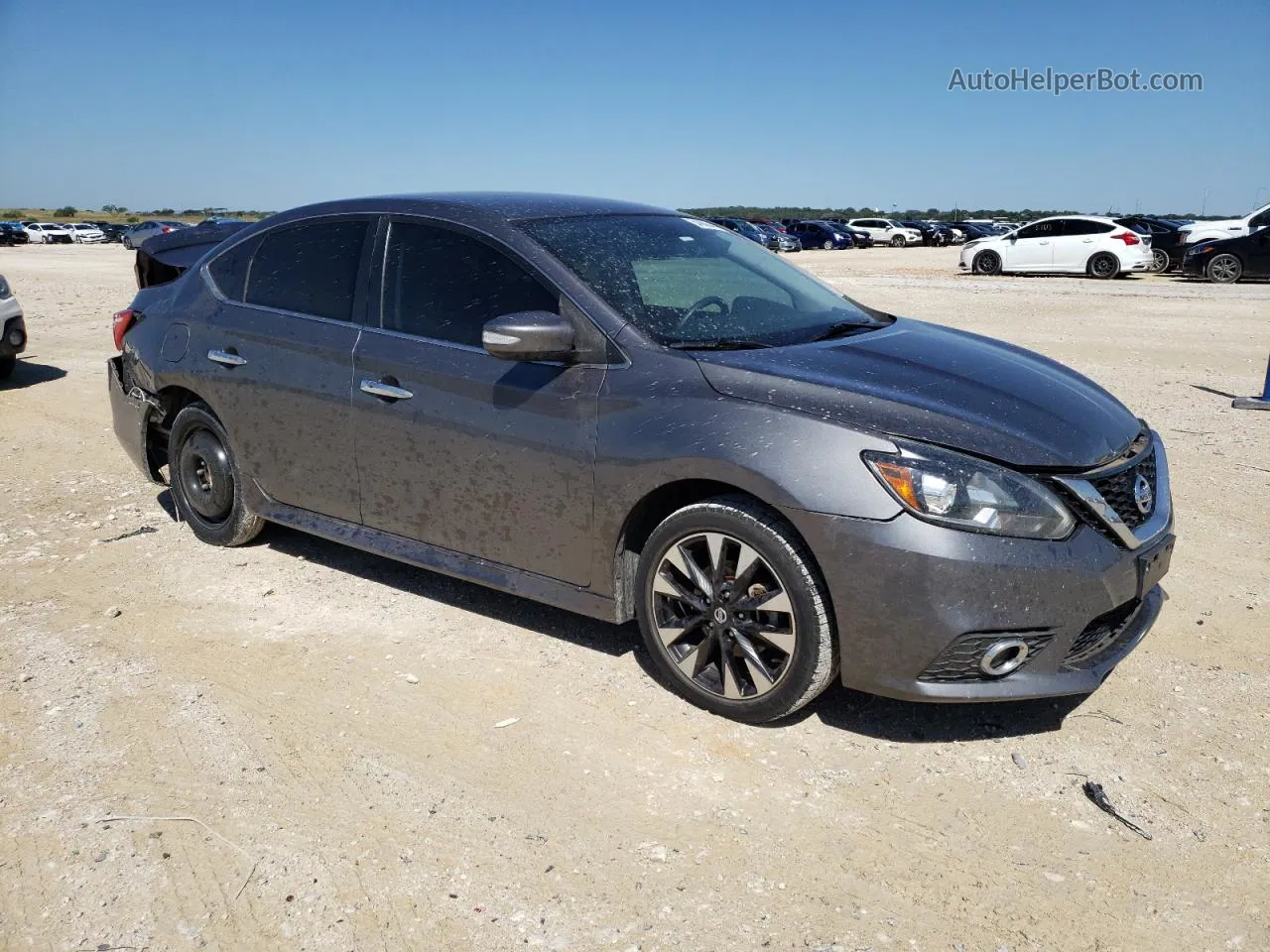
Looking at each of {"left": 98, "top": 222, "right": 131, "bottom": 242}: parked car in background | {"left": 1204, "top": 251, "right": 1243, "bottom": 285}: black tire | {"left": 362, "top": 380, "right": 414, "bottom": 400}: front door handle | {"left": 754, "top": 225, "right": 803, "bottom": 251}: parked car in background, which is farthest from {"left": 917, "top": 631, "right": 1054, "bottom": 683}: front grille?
{"left": 98, "top": 222, "right": 131, "bottom": 242}: parked car in background

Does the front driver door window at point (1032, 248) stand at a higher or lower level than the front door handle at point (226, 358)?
higher

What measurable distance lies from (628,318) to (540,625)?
1.42 meters

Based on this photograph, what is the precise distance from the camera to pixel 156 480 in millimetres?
6020

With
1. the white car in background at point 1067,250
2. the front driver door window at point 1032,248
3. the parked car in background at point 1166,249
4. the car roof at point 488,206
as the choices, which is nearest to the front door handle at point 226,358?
the car roof at point 488,206

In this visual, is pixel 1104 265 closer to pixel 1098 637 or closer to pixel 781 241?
pixel 781 241

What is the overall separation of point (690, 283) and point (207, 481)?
275 centimetres

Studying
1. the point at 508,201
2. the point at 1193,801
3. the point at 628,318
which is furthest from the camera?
the point at 508,201

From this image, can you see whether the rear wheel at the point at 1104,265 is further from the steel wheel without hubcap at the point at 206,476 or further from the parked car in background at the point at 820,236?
the steel wheel without hubcap at the point at 206,476

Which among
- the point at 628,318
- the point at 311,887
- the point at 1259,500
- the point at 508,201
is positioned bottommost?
the point at 311,887

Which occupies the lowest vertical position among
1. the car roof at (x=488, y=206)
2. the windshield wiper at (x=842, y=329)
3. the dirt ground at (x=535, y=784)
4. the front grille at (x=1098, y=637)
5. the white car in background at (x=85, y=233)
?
the dirt ground at (x=535, y=784)

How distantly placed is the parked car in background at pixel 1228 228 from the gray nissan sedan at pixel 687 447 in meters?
24.4

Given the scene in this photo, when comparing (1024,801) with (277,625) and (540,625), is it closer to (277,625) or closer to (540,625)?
(540,625)

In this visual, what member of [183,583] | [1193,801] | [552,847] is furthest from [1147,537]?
[183,583]

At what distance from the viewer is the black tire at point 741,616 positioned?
3.51 metres
